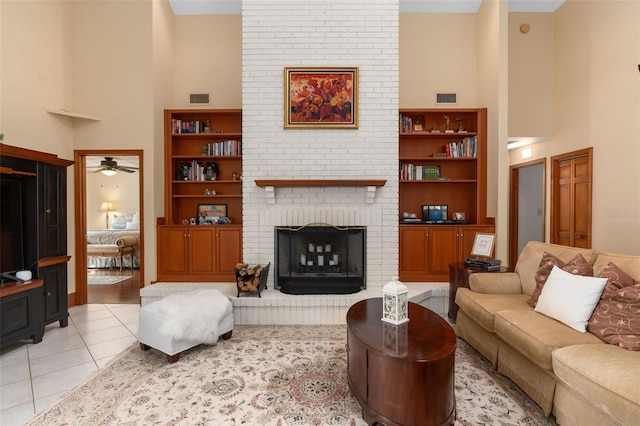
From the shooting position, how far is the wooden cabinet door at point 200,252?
4211mm

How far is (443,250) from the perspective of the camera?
421 cm

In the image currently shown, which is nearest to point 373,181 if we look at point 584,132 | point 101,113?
point 584,132

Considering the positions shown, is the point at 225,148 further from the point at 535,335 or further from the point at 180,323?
the point at 535,335

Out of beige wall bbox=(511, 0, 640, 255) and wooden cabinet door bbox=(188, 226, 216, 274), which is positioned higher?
beige wall bbox=(511, 0, 640, 255)

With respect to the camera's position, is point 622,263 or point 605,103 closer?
point 622,263

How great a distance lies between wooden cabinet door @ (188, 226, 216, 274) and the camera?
4.21 meters

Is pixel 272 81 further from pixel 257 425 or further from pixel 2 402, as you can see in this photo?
pixel 2 402

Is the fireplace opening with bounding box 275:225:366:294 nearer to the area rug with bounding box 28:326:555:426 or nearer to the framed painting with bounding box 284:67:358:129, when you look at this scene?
the area rug with bounding box 28:326:555:426

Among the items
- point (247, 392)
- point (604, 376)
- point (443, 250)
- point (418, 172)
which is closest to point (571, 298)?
point (604, 376)

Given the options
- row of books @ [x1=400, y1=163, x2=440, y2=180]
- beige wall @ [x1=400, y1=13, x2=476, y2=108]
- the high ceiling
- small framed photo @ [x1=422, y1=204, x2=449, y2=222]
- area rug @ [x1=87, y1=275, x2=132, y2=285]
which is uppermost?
the high ceiling

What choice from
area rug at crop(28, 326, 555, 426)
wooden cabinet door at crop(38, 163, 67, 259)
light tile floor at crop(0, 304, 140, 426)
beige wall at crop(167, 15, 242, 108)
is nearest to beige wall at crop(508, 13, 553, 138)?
area rug at crop(28, 326, 555, 426)

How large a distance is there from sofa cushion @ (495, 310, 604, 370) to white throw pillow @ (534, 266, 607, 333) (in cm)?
5

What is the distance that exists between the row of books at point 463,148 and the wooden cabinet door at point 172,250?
12.9ft

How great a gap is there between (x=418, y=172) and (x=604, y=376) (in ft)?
10.8
